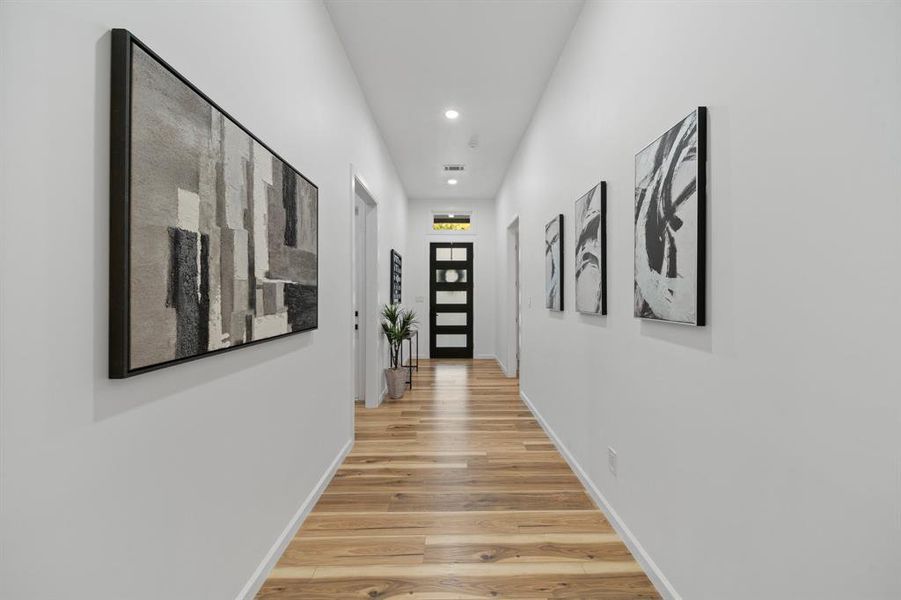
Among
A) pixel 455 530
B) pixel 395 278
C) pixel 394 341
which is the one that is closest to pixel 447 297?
pixel 395 278

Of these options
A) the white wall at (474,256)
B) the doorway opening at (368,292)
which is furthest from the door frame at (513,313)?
the doorway opening at (368,292)

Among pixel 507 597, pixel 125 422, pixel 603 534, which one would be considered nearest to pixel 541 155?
pixel 603 534

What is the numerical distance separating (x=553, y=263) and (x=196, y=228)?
2575 millimetres

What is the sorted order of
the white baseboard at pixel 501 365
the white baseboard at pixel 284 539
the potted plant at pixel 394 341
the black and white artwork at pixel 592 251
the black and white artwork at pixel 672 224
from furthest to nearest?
the white baseboard at pixel 501 365
the potted plant at pixel 394 341
the black and white artwork at pixel 592 251
the white baseboard at pixel 284 539
the black and white artwork at pixel 672 224

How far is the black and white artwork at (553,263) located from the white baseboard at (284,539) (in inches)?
74.1

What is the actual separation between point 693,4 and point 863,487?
4.78 ft

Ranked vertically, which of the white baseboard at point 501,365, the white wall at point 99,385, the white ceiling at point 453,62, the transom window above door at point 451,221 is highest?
the white ceiling at point 453,62

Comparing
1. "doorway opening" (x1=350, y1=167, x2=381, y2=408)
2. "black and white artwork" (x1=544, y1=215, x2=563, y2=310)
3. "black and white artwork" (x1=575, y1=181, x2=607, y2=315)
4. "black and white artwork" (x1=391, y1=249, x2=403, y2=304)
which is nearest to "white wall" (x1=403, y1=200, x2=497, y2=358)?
"black and white artwork" (x1=391, y1=249, x2=403, y2=304)

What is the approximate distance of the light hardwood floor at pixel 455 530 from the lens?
5.52ft

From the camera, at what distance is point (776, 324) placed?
1.05 m

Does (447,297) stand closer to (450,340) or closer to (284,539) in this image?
(450,340)

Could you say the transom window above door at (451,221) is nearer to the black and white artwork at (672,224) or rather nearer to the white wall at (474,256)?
the white wall at (474,256)

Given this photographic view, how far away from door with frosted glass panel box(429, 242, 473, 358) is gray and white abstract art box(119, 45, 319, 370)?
5.74 m

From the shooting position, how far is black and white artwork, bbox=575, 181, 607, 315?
2213mm
